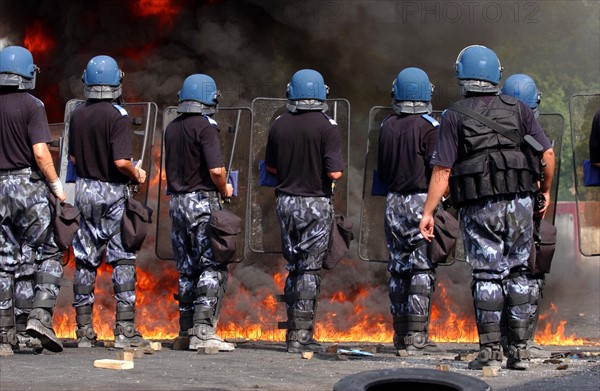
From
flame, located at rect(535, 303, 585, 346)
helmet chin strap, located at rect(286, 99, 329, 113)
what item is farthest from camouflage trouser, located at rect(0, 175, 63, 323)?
flame, located at rect(535, 303, 585, 346)

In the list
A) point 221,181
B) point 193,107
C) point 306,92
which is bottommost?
point 221,181

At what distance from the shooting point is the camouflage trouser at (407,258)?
9.07m

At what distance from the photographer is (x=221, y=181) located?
29.3ft

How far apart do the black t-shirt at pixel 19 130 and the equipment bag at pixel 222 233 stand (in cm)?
138

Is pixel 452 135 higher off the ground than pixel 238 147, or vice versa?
pixel 238 147

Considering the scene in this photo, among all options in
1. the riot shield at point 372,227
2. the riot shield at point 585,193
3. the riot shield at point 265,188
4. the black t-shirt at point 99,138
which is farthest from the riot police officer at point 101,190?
the riot shield at point 585,193

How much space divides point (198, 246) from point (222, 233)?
0.31 m

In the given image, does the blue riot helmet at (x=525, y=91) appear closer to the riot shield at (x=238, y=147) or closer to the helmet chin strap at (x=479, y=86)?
the helmet chin strap at (x=479, y=86)

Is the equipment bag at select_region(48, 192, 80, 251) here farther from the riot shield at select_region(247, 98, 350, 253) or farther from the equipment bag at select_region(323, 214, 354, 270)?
the riot shield at select_region(247, 98, 350, 253)

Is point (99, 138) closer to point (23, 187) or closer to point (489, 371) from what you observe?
point (23, 187)

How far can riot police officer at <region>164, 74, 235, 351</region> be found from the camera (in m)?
8.98

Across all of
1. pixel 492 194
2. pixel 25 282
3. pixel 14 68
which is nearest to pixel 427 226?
pixel 492 194

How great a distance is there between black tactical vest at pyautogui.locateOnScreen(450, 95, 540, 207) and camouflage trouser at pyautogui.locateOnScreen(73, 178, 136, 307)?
8.77 feet

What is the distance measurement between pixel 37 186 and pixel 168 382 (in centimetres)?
214
